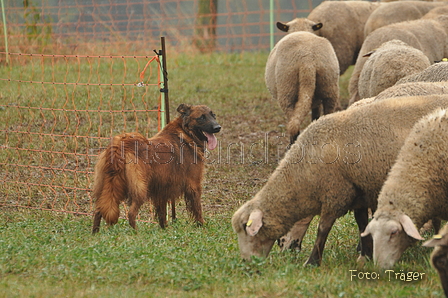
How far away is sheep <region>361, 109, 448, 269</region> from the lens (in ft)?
14.6

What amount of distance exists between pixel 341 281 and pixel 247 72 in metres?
10.3

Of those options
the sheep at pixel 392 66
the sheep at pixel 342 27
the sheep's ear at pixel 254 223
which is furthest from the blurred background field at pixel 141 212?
the sheep at pixel 392 66

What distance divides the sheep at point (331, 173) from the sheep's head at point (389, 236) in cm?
50

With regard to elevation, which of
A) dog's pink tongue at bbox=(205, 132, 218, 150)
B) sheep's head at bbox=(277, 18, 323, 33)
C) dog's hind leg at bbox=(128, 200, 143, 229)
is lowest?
dog's hind leg at bbox=(128, 200, 143, 229)

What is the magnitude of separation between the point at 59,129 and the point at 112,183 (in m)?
4.47

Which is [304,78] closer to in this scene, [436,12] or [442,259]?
[436,12]

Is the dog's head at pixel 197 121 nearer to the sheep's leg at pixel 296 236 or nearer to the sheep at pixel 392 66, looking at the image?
the sheep's leg at pixel 296 236

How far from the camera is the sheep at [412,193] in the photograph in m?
4.46

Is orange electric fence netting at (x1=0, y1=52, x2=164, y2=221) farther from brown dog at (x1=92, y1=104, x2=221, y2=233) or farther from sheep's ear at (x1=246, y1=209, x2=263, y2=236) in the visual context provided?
sheep's ear at (x1=246, y1=209, x2=263, y2=236)

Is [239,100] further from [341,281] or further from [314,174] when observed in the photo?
[341,281]

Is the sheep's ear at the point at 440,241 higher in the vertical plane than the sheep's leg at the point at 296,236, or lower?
higher

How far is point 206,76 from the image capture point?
45.5ft

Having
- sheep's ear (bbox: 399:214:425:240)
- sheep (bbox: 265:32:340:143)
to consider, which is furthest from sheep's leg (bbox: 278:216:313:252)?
sheep (bbox: 265:32:340:143)

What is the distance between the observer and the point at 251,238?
17.0 feet
